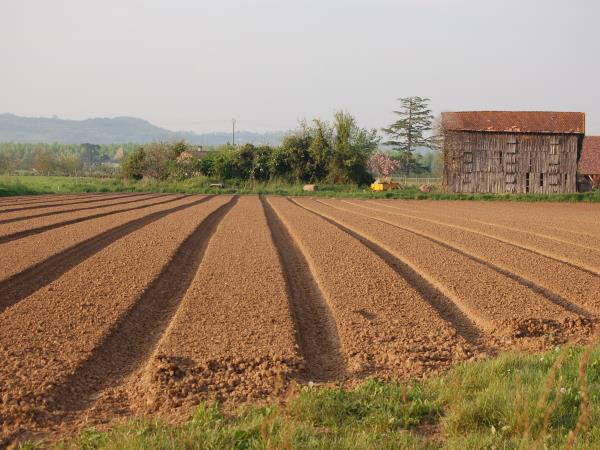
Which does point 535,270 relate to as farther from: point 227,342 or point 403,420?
point 403,420

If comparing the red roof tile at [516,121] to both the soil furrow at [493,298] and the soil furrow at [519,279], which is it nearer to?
the soil furrow at [519,279]

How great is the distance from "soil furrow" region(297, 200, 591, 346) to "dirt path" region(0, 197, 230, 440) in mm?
3827

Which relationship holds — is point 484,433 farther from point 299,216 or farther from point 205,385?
point 299,216

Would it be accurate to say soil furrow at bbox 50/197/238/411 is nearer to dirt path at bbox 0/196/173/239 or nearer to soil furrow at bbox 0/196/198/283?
soil furrow at bbox 0/196/198/283

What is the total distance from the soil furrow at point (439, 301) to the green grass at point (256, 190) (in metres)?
25.7

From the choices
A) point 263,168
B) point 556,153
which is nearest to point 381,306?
point 556,153

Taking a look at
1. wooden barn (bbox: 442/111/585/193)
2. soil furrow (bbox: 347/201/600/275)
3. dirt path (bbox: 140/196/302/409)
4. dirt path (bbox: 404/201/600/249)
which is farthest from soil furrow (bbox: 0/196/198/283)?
wooden barn (bbox: 442/111/585/193)

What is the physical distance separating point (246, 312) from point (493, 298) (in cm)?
325

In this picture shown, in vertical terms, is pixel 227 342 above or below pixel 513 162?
below

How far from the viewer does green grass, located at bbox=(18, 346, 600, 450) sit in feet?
13.2

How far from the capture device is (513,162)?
1500 inches

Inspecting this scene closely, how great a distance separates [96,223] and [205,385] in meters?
13.0

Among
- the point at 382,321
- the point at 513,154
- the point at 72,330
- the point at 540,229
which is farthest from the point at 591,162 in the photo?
the point at 72,330

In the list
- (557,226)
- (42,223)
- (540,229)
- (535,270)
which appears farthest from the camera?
(557,226)
